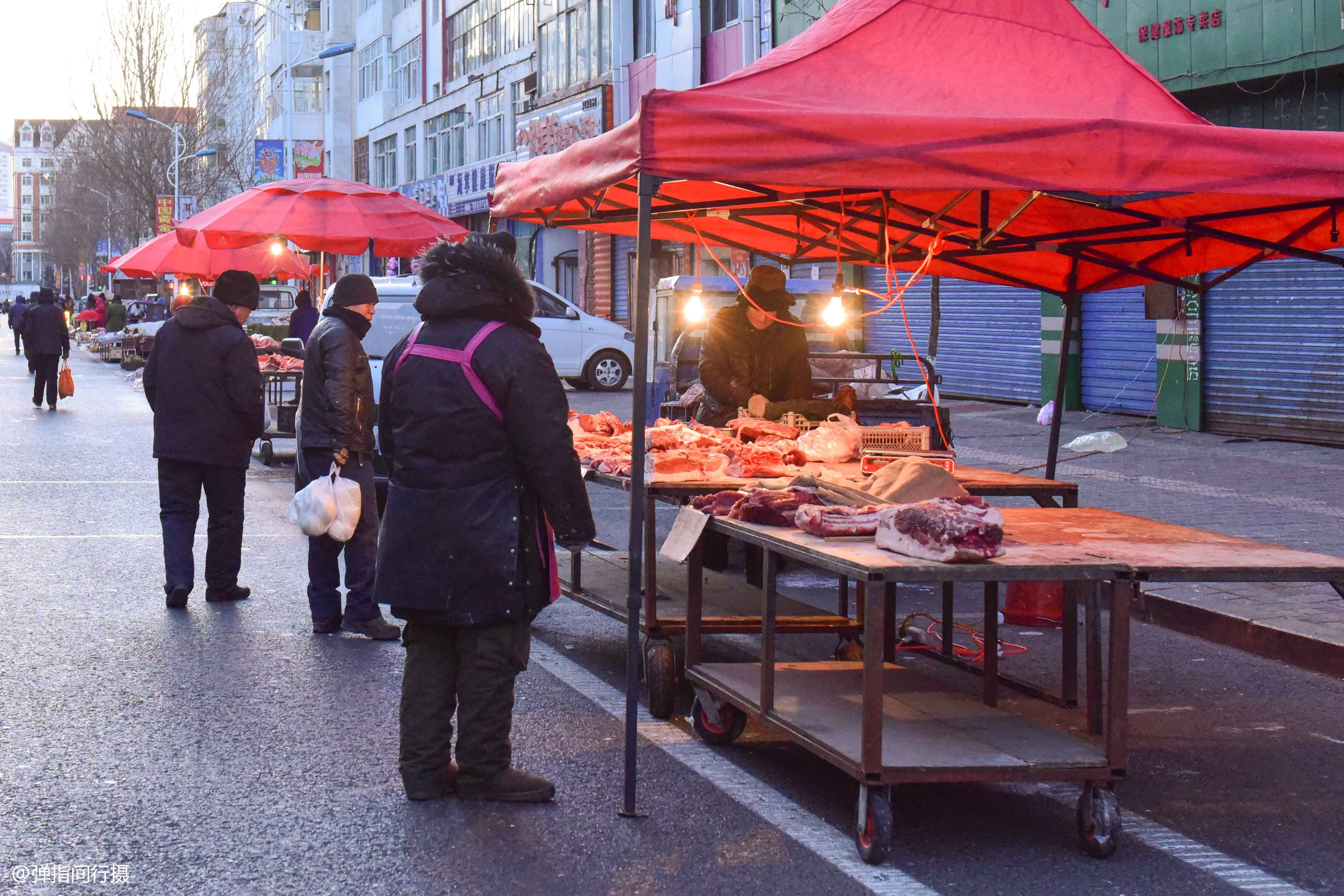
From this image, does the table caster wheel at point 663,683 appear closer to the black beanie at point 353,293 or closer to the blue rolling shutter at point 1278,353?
the black beanie at point 353,293

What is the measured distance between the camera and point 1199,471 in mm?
14250

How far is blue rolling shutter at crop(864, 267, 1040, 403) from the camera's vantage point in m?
21.4

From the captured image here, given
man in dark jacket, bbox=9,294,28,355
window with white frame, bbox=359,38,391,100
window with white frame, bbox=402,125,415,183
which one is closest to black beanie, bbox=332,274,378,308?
man in dark jacket, bbox=9,294,28,355

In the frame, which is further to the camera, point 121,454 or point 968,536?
point 121,454

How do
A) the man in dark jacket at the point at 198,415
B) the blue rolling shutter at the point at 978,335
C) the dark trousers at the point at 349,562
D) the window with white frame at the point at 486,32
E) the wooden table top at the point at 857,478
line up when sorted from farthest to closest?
1. the window with white frame at the point at 486,32
2. the blue rolling shutter at the point at 978,335
3. the man in dark jacket at the point at 198,415
4. the dark trousers at the point at 349,562
5. the wooden table top at the point at 857,478

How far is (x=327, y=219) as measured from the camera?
1487 cm

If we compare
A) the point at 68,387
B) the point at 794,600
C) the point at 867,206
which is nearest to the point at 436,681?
the point at 794,600

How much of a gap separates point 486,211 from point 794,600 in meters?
40.1

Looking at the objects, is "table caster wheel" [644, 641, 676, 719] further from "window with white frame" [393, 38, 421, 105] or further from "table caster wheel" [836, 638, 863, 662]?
"window with white frame" [393, 38, 421, 105]

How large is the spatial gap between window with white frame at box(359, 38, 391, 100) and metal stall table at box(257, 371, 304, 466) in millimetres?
40555

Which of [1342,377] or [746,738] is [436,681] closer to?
[746,738]

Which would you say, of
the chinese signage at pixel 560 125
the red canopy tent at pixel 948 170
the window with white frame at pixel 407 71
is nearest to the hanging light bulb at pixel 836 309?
the red canopy tent at pixel 948 170

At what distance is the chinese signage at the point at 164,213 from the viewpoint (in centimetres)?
5594

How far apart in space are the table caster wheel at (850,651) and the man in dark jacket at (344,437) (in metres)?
2.29
